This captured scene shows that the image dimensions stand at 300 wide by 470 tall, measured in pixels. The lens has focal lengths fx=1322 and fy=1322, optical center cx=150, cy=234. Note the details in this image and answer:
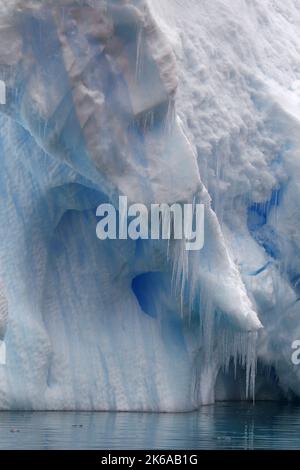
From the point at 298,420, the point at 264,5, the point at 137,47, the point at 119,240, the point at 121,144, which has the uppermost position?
the point at 264,5

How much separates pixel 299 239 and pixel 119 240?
9.35ft

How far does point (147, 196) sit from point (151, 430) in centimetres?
253

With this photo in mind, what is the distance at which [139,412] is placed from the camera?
15.0 metres

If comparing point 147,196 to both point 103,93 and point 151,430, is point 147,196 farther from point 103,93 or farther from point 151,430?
point 151,430

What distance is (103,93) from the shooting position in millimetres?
13484

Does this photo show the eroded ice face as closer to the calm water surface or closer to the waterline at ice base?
the waterline at ice base

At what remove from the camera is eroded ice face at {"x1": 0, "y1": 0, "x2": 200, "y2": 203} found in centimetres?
1324

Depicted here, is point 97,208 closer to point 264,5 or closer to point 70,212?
point 70,212

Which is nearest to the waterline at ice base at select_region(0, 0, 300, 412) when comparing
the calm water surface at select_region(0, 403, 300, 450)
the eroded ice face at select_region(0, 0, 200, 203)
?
the eroded ice face at select_region(0, 0, 200, 203)

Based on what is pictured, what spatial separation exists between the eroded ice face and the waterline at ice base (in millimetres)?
15
